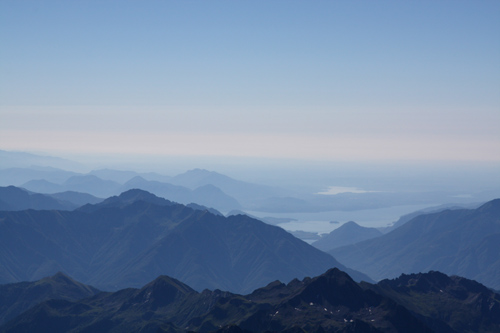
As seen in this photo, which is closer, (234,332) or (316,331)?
(234,332)

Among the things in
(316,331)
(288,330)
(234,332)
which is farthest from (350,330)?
(234,332)

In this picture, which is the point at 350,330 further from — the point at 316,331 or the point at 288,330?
the point at 288,330

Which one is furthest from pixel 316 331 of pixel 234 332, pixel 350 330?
pixel 234 332

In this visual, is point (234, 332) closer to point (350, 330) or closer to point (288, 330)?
point (288, 330)

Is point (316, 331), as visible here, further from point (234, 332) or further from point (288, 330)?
point (234, 332)

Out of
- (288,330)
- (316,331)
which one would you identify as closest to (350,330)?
(316,331)

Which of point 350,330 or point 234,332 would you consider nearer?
point 234,332

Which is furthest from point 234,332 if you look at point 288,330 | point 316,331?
point 316,331
